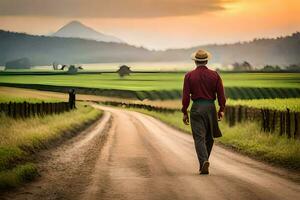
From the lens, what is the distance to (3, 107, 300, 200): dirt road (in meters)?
11.1

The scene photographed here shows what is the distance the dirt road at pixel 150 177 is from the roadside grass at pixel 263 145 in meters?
0.90

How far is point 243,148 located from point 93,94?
97.4m

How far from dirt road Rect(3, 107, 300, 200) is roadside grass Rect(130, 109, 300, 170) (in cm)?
90

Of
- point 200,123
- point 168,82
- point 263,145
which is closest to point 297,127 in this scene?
point 263,145

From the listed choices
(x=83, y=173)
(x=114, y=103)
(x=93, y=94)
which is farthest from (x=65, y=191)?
(x=93, y=94)

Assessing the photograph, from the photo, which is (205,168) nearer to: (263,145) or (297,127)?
(297,127)

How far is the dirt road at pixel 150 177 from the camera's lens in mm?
11109

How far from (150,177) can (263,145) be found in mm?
9041

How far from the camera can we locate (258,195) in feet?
35.9

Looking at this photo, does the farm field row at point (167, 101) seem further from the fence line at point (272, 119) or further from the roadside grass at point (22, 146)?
the roadside grass at point (22, 146)

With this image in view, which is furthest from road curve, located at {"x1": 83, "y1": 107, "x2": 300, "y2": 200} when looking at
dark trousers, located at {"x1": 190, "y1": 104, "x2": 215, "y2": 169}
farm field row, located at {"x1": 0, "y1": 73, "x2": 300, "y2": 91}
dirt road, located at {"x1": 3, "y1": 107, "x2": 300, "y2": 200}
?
farm field row, located at {"x1": 0, "y1": 73, "x2": 300, "y2": 91}

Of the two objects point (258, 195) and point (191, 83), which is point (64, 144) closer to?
point (191, 83)

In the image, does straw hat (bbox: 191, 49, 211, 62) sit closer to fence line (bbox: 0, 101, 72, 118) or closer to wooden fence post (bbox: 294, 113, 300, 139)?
wooden fence post (bbox: 294, 113, 300, 139)

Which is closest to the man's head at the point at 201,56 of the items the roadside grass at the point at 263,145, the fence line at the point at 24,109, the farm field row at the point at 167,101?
the roadside grass at the point at 263,145
